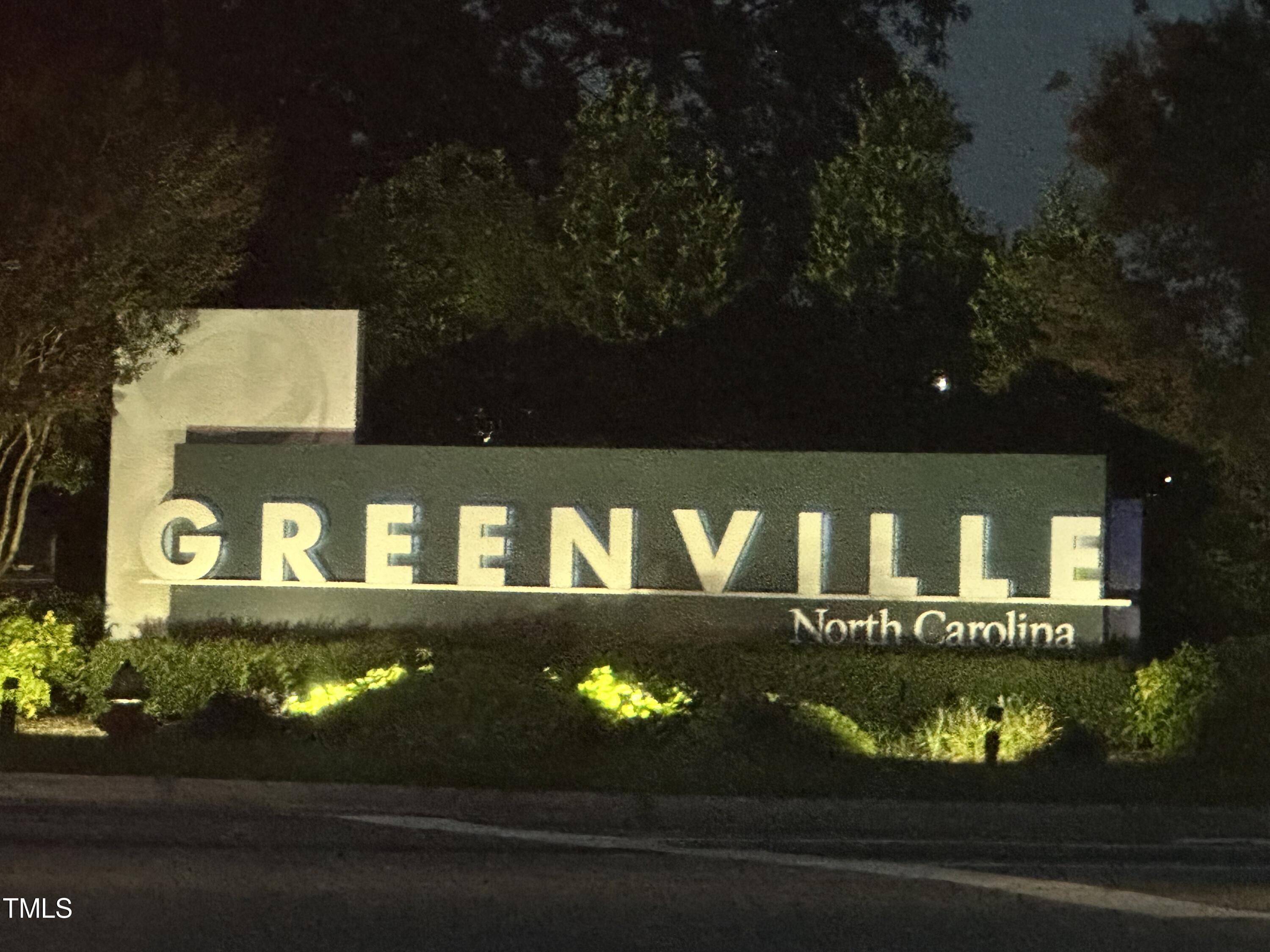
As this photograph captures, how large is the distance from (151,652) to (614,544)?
4584 millimetres

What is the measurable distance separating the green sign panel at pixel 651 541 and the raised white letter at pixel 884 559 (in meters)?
0.02

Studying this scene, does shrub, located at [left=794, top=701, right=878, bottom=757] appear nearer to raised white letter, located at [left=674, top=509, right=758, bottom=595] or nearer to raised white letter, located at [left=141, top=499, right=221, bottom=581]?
raised white letter, located at [left=674, top=509, right=758, bottom=595]

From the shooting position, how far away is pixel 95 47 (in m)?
27.6

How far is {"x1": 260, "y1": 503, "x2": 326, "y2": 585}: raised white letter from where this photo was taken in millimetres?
19188

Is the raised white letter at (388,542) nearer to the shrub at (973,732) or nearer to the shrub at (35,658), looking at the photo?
the shrub at (35,658)

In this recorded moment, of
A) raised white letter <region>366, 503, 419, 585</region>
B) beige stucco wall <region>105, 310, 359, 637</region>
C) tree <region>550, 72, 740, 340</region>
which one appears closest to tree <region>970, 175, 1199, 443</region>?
tree <region>550, 72, 740, 340</region>

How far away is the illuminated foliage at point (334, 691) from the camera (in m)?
17.8

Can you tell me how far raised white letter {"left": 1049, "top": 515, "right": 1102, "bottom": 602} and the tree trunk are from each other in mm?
9626

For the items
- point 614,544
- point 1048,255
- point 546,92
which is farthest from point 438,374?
point 546,92

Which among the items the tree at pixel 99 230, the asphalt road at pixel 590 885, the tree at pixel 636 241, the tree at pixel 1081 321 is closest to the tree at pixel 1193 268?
the tree at pixel 1081 321

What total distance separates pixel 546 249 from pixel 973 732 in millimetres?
9863

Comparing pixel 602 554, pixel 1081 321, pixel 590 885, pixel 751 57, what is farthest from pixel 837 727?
pixel 751 57

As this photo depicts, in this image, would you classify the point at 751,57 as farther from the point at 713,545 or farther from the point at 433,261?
the point at 713,545

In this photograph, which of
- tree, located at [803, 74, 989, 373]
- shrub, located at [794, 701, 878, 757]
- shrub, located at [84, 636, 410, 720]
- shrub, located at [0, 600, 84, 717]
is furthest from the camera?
tree, located at [803, 74, 989, 373]
